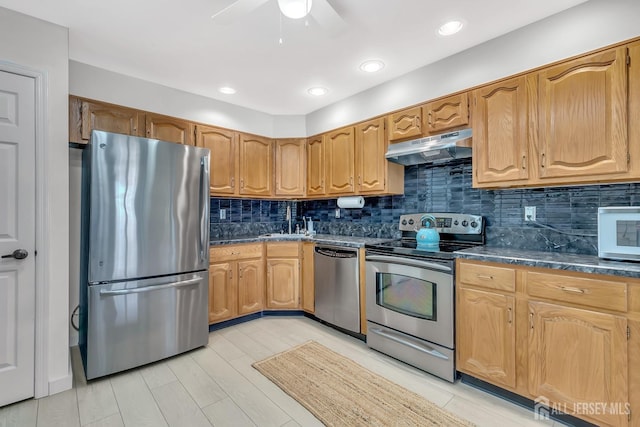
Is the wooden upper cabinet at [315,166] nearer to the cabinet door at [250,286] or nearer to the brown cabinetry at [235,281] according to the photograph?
the brown cabinetry at [235,281]

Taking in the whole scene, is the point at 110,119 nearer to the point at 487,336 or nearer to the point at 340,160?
the point at 340,160

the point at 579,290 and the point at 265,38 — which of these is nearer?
the point at 579,290

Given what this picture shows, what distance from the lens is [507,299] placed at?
6.14ft

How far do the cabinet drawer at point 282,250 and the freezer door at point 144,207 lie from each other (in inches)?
34.9

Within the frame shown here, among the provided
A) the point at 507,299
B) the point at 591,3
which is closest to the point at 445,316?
the point at 507,299

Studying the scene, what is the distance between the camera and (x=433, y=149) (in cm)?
238

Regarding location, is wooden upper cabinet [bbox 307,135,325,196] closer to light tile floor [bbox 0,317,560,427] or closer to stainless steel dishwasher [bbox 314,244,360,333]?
stainless steel dishwasher [bbox 314,244,360,333]

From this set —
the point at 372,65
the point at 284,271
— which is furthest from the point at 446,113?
the point at 284,271

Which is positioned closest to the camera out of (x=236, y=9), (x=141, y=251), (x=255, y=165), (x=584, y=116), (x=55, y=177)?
(x=236, y=9)

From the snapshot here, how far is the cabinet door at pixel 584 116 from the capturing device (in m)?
1.67

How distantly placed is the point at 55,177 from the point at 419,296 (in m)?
2.74

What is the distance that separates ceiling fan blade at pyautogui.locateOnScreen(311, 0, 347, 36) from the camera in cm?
143

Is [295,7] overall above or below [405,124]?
above

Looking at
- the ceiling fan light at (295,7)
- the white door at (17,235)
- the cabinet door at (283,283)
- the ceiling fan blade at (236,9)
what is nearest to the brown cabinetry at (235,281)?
the cabinet door at (283,283)
